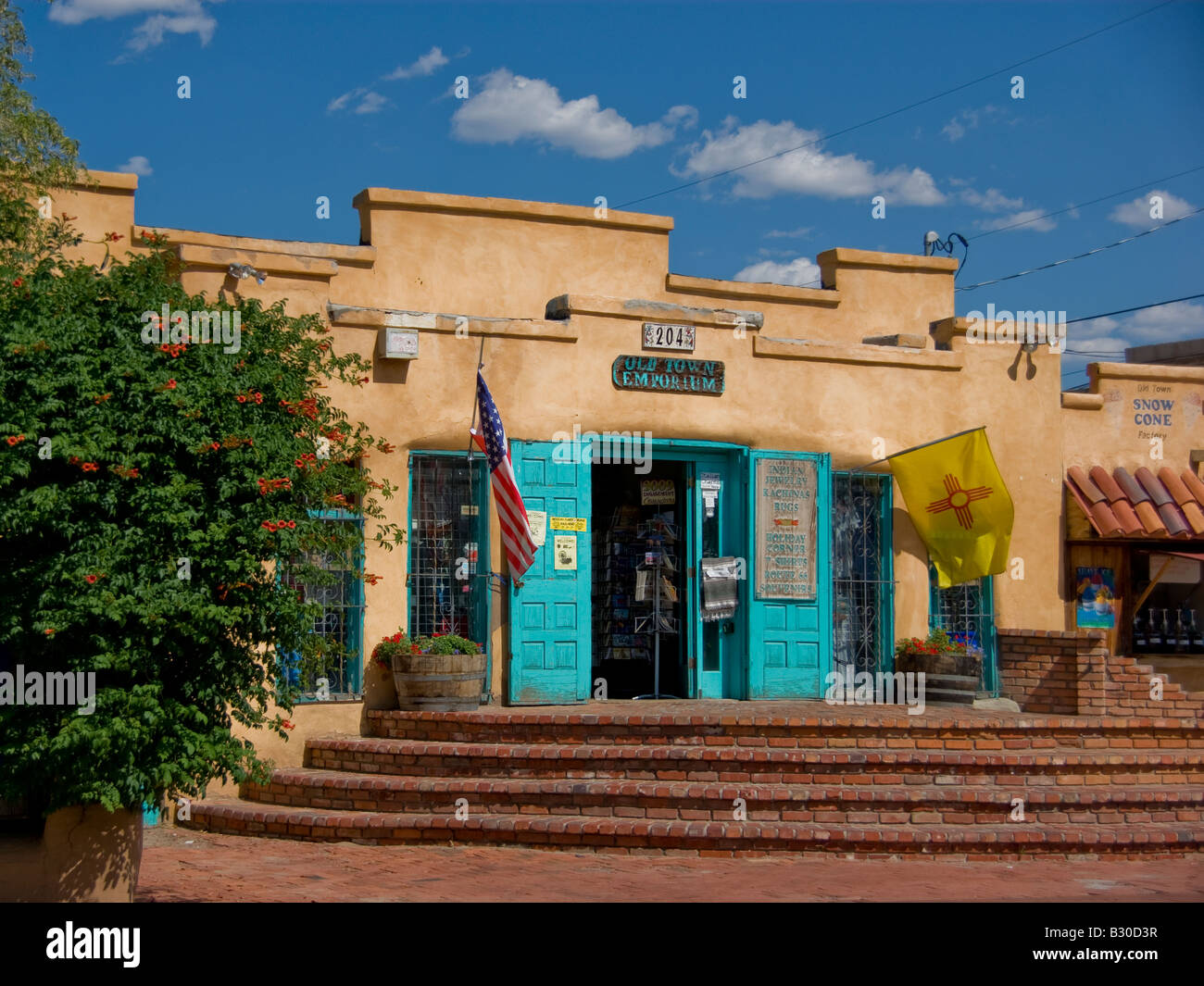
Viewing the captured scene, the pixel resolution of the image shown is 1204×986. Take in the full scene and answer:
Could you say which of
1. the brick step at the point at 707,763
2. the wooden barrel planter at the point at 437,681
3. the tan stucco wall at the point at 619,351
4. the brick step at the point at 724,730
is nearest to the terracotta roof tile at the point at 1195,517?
the tan stucco wall at the point at 619,351

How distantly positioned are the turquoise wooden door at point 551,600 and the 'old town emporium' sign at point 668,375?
34.7 inches

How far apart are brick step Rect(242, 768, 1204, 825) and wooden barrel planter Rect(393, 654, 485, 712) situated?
0.80m

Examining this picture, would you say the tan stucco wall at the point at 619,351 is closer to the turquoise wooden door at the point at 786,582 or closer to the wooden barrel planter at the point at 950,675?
the turquoise wooden door at the point at 786,582

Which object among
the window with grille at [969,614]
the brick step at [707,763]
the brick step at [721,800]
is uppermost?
the window with grille at [969,614]

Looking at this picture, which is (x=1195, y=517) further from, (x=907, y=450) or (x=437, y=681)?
(x=437, y=681)

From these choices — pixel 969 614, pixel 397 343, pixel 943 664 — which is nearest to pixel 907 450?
pixel 969 614

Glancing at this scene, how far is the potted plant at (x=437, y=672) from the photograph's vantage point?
36.3ft

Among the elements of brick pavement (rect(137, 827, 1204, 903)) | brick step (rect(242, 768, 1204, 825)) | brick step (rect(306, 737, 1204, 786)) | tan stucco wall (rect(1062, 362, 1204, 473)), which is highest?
tan stucco wall (rect(1062, 362, 1204, 473))

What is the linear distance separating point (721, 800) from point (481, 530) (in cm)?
336

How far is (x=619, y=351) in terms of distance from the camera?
1237 centimetres

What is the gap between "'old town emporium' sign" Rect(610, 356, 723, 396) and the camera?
12.3 metres

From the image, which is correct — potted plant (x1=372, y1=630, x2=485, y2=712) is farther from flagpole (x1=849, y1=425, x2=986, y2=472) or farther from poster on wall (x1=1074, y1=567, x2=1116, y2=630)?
poster on wall (x1=1074, y1=567, x2=1116, y2=630)

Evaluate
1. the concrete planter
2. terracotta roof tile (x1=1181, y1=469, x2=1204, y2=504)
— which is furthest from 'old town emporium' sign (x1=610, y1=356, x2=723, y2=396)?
the concrete planter

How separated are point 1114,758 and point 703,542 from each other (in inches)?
160
